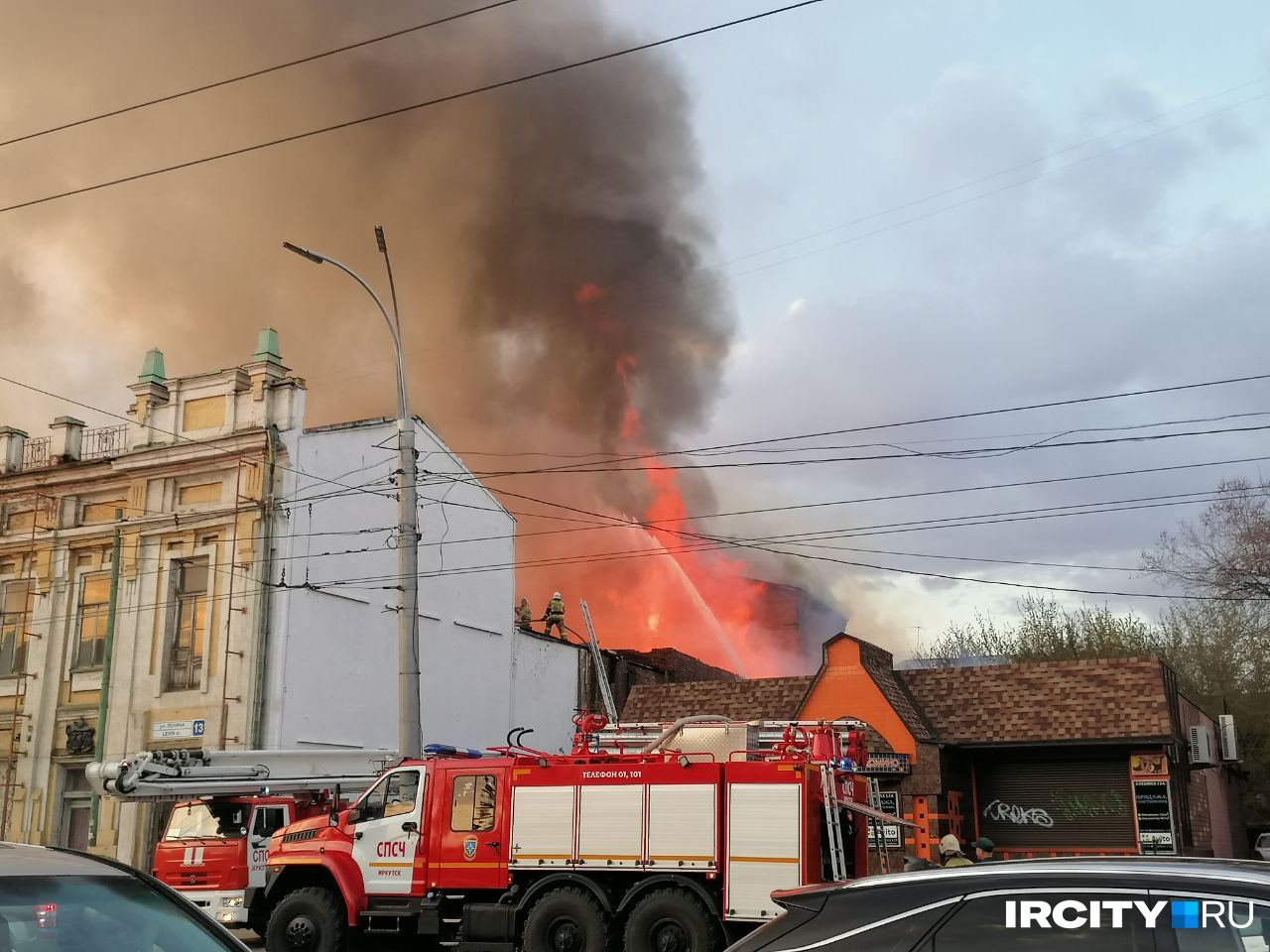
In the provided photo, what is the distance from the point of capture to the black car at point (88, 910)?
4023 millimetres

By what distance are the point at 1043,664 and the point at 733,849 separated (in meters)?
11.1

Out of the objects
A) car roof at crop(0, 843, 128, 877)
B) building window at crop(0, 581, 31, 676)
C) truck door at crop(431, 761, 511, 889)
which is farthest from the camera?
building window at crop(0, 581, 31, 676)

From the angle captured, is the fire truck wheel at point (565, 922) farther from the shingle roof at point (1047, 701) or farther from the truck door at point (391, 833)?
the shingle roof at point (1047, 701)

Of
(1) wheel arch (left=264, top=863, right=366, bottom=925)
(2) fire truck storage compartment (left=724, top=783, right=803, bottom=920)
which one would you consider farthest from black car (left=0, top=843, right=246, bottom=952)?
(1) wheel arch (left=264, top=863, right=366, bottom=925)

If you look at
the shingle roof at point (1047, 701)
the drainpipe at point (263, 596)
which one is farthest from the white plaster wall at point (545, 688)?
the shingle roof at point (1047, 701)

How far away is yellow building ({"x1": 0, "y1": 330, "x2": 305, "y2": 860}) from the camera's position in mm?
28078

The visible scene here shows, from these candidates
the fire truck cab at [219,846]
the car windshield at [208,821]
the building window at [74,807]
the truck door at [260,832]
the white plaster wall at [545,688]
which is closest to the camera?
the fire truck cab at [219,846]

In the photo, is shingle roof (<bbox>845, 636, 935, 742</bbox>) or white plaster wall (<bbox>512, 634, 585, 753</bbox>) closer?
shingle roof (<bbox>845, 636, 935, 742</bbox>)

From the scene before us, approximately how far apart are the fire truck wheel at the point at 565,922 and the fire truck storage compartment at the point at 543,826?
41 centimetres

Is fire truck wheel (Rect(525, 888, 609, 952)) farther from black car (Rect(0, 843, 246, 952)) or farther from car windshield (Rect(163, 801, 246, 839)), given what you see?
black car (Rect(0, 843, 246, 952))

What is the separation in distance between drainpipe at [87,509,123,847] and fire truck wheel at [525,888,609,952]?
17839 millimetres

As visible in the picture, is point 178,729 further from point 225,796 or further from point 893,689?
point 893,689

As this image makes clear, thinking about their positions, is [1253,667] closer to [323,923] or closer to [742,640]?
[742,640]

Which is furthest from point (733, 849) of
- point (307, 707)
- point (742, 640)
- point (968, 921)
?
point (742, 640)
